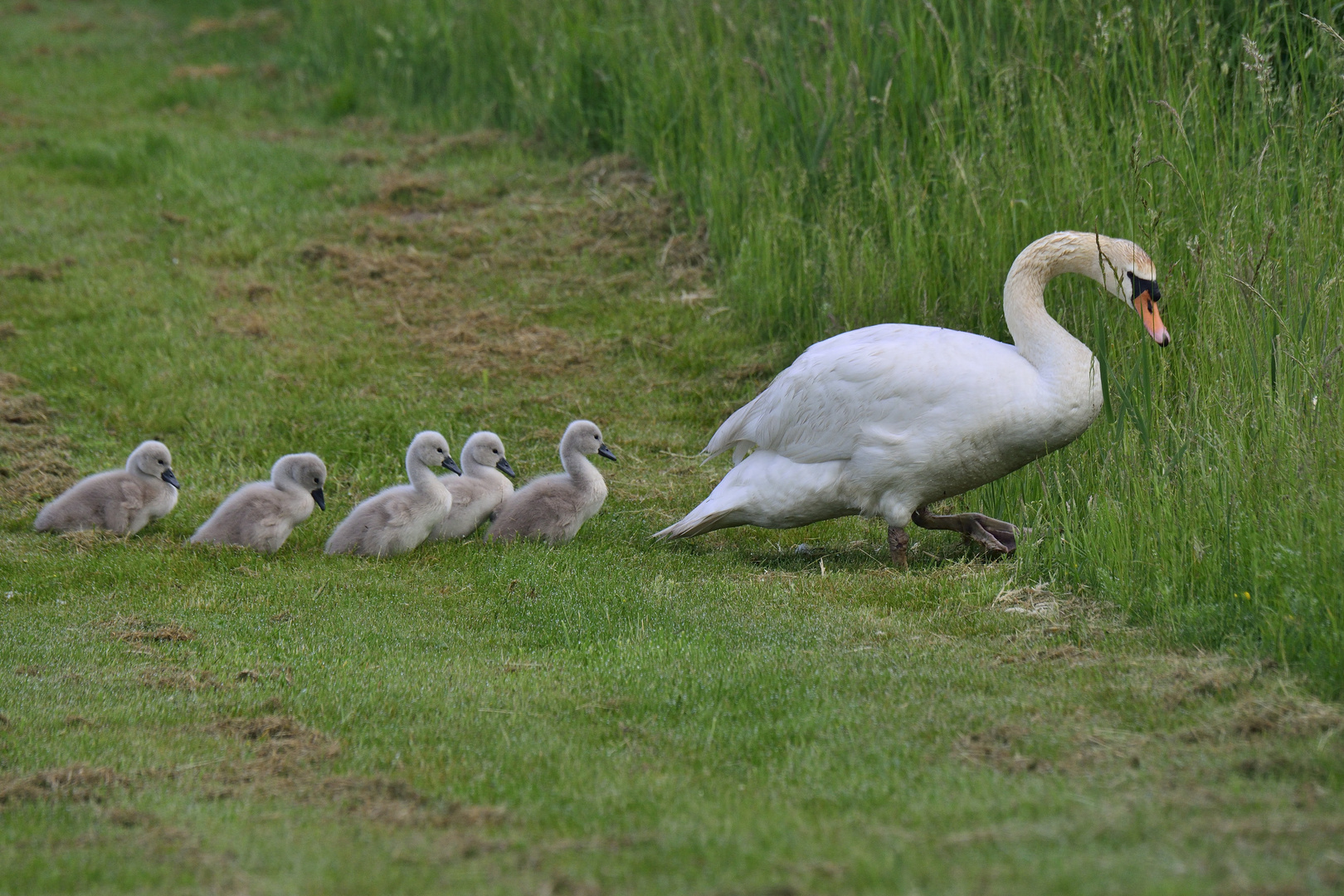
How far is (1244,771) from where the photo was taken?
3963 mm

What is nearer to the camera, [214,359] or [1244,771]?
[1244,771]

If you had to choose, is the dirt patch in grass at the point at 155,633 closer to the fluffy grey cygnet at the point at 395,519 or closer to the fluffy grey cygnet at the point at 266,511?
the fluffy grey cygnet at the point at 266,511

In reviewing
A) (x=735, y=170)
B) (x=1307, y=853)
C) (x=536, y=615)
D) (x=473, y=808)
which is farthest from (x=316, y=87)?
(x=1307, y=853)

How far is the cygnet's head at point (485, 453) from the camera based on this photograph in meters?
8.26

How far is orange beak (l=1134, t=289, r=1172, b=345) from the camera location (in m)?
6.61

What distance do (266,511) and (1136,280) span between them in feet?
15.7

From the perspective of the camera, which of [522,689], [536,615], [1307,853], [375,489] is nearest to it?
[1307,853]

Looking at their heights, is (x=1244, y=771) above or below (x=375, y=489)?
above

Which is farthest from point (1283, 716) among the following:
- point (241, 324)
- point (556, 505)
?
point (241, 324)

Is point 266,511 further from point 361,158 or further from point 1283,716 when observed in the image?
point 361,158

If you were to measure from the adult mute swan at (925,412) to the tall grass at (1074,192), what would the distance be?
323 mm

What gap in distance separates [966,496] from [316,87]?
12.3m

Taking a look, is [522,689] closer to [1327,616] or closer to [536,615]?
[536,615]

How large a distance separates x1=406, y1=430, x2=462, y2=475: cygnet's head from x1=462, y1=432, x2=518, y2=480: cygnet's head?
0.78ft
